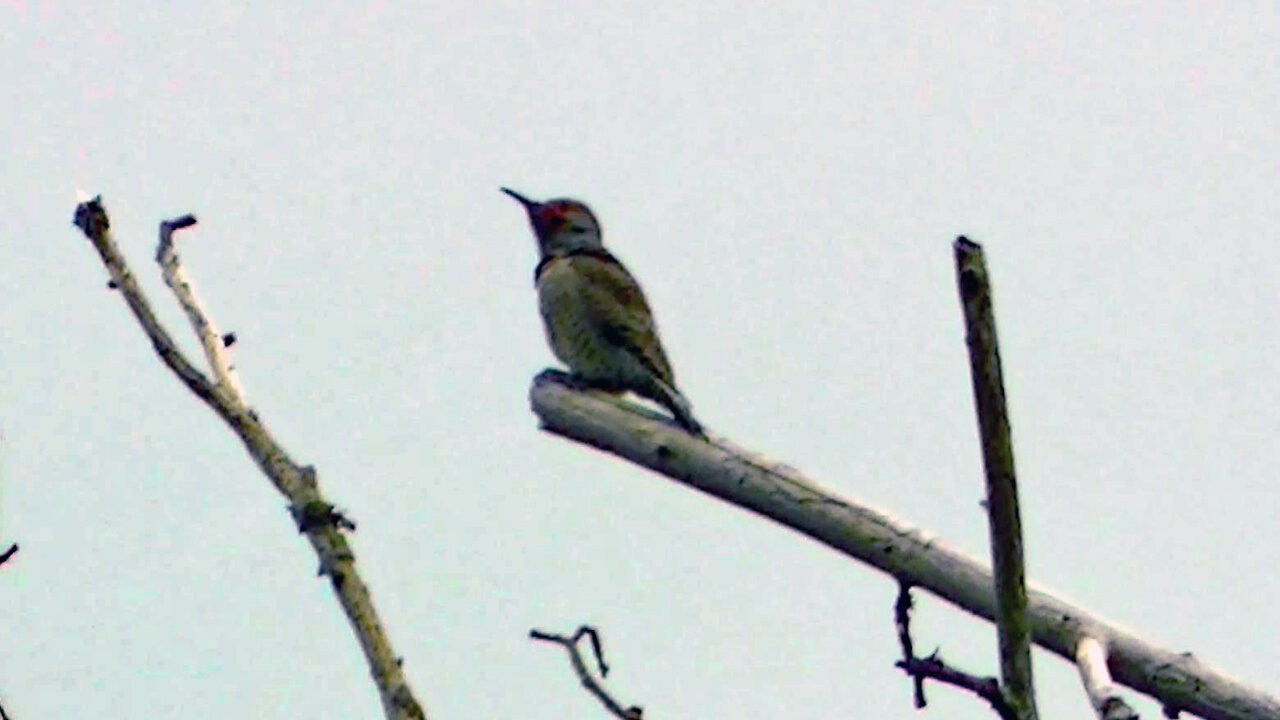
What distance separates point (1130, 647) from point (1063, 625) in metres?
0.14

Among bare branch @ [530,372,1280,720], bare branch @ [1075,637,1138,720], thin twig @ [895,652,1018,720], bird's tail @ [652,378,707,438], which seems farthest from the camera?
bird's tail @ [652,378,707,438]

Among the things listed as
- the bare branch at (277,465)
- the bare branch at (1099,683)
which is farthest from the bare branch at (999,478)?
the bare branch at (277,465)

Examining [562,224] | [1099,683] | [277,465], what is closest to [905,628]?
[1099,683]

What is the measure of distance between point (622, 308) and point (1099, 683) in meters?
6.00

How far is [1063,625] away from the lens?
371cm

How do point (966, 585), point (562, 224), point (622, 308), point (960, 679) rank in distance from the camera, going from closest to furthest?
point (960, 679) → point (966, 585) → point (622, 308) → point (562, 224)

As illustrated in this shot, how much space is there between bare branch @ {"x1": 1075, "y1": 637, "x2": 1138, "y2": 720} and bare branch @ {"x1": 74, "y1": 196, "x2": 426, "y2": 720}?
3.53ft

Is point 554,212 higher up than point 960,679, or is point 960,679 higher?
point 554,212

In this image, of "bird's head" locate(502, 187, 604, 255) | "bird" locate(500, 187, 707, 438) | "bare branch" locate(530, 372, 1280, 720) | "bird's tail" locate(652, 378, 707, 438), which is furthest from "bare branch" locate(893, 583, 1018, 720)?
"bird's head" locate(502, 187, 604, 255)

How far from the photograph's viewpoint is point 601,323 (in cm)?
894

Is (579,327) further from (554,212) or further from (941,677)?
(941,677)

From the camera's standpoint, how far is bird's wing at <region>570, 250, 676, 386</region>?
8742mm

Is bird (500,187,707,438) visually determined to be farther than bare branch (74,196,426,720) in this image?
Yes

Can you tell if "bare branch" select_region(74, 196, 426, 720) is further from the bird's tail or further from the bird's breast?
the bird's breast
